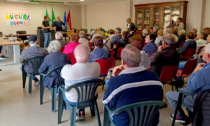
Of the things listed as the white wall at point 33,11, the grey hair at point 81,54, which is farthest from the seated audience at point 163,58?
the white wall at point 33,11

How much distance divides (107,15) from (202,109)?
12.2 metres

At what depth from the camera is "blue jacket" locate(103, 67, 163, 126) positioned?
5.40 ft

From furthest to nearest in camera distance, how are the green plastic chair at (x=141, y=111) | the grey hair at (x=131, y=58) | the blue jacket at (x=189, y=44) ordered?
the blue jacket at (x=189, y=44) < the grey hair at (x=131, y=58) < the green plastic chair at (x=141, y=111)

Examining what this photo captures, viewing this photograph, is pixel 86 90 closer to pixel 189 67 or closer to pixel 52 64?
pixel 52 64

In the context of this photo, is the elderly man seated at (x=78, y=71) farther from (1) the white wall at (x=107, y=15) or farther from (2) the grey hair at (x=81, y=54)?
(1) the white wall at (x=107, y=15)

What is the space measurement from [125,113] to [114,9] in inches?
468

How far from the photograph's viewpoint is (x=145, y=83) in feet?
5.52

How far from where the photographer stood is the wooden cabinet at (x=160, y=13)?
9100 millimetres

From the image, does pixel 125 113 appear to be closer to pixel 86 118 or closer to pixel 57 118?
pixel 86 118

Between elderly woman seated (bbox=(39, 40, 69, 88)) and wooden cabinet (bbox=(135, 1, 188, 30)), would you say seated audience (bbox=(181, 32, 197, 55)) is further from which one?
wooden cabinet (bbox=(135, 1, 188, 30))

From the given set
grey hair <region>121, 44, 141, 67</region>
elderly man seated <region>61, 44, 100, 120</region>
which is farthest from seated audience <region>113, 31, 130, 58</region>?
grey hair <region>121, 44, 141, 67</region>

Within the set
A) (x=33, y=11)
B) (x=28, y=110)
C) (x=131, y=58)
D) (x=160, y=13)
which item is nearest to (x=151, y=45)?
(x=131, y=58)

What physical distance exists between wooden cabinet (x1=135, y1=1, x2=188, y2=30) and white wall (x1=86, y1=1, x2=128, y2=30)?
1454mm

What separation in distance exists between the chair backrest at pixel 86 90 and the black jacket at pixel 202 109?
1.06 metres
